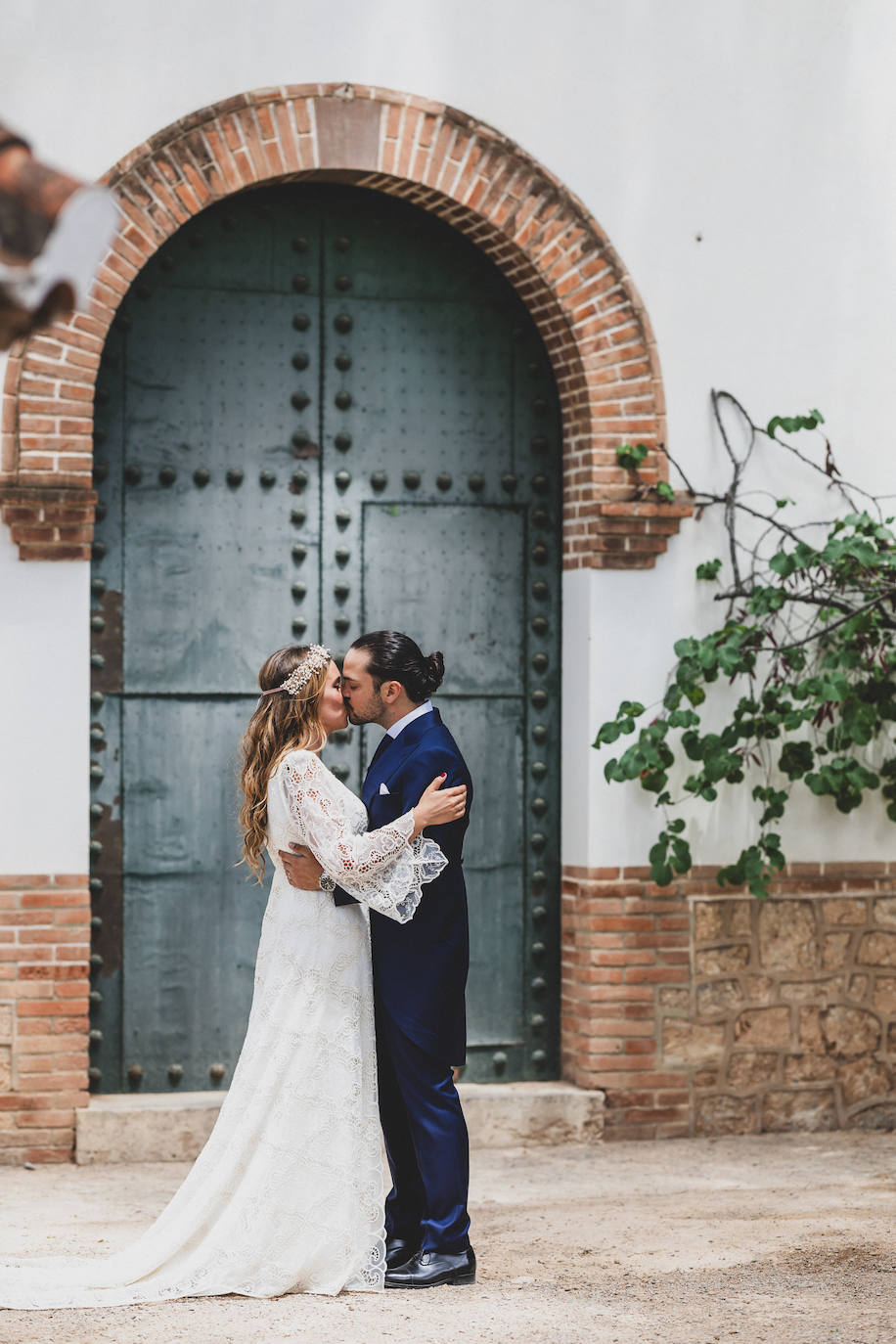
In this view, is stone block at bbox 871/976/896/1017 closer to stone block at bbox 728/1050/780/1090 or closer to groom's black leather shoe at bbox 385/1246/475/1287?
stone block at bbox 728/1050/780/1090

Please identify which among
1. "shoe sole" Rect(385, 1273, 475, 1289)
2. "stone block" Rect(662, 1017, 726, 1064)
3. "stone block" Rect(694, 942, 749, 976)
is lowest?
"shoe sole" Rect(385, 1273, 475, 1289)

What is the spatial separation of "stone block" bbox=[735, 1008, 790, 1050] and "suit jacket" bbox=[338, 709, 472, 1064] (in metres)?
2.25

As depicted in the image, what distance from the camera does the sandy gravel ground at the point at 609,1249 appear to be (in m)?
4.26

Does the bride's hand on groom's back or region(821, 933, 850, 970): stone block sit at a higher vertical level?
the bride's hand on groom's back

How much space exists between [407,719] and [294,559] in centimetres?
197

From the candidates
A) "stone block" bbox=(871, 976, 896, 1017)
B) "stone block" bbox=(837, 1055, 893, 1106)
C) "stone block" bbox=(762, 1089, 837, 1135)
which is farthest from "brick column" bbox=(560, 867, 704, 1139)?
"stone block" bbox=(871, 976, 896, 1017)

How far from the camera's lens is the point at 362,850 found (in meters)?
4.53

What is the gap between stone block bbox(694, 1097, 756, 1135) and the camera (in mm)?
6641

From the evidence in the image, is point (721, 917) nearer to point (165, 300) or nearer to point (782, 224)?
point (782, 224)

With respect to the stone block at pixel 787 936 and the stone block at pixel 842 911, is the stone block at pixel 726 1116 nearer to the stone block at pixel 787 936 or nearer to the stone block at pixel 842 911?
the stone block at pixel 787 936

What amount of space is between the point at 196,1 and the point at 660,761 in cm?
331

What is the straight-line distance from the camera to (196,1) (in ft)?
20.3

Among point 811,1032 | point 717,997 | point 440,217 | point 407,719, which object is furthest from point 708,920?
point 440,217

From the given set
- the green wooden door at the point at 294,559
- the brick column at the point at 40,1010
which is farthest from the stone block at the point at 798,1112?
the brick column at the point at 40,1010
